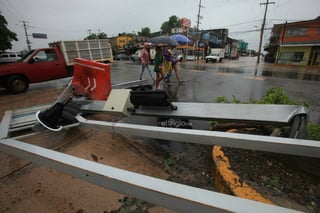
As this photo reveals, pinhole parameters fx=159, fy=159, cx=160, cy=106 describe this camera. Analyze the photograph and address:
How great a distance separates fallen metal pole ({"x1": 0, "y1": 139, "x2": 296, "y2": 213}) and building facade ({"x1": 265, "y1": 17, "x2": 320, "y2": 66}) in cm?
3324

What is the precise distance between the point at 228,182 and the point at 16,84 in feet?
26.1

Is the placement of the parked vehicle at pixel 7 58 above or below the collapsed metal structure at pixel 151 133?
above

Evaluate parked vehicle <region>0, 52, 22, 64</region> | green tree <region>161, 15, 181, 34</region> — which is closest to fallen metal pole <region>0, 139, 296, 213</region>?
parked vehicle <region>0, 52, 22, 64</region>

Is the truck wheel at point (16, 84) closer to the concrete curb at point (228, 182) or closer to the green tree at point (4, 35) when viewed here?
the concrete curb at point (228, 182)

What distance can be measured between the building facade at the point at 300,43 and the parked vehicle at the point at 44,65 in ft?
103

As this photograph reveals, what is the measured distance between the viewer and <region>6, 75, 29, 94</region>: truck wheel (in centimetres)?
603

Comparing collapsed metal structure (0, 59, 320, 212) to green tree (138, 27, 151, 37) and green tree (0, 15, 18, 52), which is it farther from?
green tree (138, 27, 151, 37)

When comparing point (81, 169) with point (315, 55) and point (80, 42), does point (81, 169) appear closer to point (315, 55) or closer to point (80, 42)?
point (80, 42)

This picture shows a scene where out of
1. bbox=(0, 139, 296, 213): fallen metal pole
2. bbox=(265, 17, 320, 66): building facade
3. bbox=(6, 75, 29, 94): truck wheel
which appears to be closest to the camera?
bbox=(0, 139, 296, 213): fallen metal pole

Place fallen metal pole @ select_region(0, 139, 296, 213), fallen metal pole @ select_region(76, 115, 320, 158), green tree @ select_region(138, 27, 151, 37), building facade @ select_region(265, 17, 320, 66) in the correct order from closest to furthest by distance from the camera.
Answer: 1. fallen metal pole @ select_region(0, 139, 296, 213)
2. fallen metal pole @ select_region(76, 115, 320, 158)
3. building facade @ select_region(265, 17, 320, 66)
4. green tree @ select_region(138, 27, 151, 37)

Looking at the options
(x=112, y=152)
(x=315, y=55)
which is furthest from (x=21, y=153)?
(x=315, y=55)

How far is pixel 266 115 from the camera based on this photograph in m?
2.06

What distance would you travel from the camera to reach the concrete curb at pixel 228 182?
57.7 inches

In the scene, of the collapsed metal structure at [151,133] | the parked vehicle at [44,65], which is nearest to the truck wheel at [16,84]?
the parked vehicle at [44,65]
